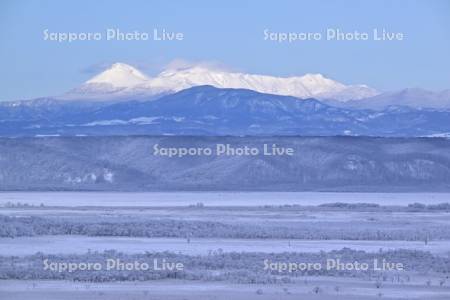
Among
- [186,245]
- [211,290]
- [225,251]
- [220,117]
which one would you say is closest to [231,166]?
[220,117]

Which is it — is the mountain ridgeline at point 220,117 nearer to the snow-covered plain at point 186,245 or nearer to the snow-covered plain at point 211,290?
the snow-covered plain at point 186,245

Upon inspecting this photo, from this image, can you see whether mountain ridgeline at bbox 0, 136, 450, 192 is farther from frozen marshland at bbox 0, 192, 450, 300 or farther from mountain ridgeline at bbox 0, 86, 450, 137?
mountain ridgeline at bbox 0, 86, 450, 137

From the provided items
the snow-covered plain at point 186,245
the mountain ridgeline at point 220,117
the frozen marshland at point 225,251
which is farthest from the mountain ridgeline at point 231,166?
the snow-covered plain at point 186,245

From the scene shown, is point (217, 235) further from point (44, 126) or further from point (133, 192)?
point (44, 126)

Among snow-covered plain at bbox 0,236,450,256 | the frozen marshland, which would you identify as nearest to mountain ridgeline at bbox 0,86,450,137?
the frozen marshland

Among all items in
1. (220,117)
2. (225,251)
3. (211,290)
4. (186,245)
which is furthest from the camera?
(220,117)

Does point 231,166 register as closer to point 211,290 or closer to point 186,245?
point 186,245

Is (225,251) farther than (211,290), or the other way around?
(225,251)
